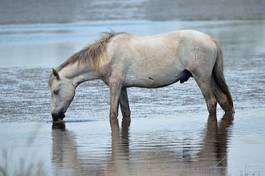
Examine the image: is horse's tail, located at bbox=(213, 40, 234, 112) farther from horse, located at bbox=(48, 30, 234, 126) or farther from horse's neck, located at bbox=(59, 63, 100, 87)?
horse's neck, located at bbox=(59, 63, 100, 87)

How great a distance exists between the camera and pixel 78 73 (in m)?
15.1

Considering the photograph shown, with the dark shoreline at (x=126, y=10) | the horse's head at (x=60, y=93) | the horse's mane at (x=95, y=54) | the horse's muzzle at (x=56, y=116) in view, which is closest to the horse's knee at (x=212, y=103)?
the horse's mane at (x=95, y=54)

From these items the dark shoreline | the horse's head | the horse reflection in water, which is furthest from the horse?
the dark shoreline

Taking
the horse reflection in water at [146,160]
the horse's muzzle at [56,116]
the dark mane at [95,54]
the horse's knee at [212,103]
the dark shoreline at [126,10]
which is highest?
the dark shoreline at [126,10]

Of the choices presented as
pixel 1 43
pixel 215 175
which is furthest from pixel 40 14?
pixel 215 175

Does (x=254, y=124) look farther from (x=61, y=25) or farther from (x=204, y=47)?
(x=61, y=25)

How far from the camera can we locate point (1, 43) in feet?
89.3

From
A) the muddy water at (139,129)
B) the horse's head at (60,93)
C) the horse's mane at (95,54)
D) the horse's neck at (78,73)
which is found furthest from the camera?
the horse's head at (60,93)

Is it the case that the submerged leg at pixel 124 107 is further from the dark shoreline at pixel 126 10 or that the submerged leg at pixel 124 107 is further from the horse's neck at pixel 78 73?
the dark shoreline at pixel 126 10

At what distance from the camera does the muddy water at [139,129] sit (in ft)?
37.2

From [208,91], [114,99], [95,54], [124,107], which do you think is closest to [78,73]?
[95,54]

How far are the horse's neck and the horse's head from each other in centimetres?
7

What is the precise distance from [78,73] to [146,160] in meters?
3.77

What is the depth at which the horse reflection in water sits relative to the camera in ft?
35.9
